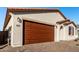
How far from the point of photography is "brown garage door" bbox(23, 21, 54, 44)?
1005 centimetres

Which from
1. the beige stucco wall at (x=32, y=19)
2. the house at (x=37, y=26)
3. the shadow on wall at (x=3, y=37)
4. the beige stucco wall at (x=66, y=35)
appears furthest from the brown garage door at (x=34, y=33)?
the shadow on wall at (x=3, y=37)

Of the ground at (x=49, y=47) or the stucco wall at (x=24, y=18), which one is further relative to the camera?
the stucco wall at (x=24, y=18)

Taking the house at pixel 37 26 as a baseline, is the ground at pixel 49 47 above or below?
below

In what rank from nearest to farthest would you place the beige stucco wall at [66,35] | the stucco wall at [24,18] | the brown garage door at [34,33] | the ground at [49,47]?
the ground at [49,47] < the stucco wall at [24,18] < the brown garage door at [34,33] < the beige stucco wall at [66,35]

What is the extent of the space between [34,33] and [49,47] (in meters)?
1.20

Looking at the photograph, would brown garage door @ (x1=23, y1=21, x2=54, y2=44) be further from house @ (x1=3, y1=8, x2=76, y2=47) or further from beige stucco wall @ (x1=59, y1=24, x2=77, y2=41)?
beige stucco wall @ (x1=59, y1=24, x2=77, y2=41)

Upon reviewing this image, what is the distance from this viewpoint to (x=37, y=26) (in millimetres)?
10227

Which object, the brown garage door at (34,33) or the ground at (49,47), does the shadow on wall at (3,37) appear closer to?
the ground at (49,47)

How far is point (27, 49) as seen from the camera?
31.1 ft

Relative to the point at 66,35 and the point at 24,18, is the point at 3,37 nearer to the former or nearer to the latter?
the point at 24,18

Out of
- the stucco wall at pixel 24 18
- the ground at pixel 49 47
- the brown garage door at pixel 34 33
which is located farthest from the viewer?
the brown garage door at pixel 34 33

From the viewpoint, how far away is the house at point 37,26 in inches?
385
